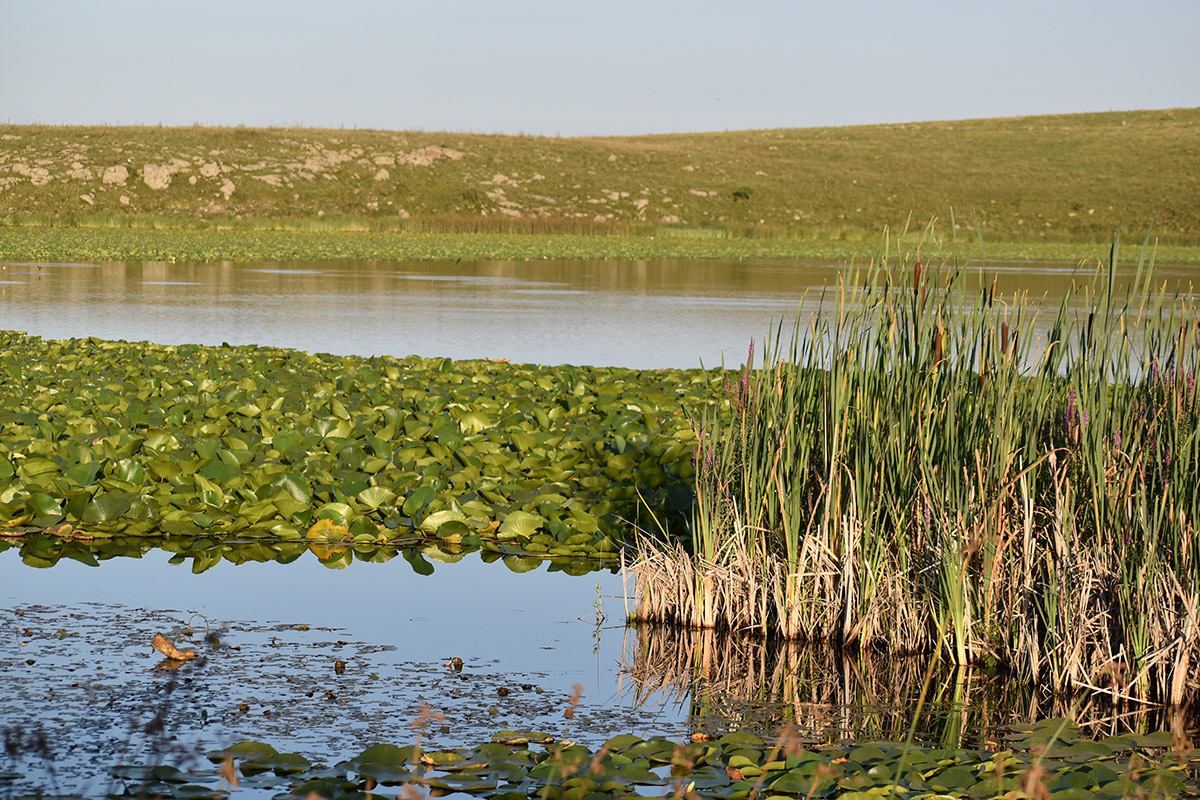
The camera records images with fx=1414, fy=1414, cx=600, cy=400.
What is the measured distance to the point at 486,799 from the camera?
372 centimetres

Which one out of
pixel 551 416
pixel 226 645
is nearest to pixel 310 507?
pixel 226 645

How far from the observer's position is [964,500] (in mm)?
5398

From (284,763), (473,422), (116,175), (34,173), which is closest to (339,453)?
(473,422)

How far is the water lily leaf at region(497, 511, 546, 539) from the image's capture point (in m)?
7.04

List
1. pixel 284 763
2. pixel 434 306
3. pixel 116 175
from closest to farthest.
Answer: pixel 284 763, pixel 434 306, pixel 116 175

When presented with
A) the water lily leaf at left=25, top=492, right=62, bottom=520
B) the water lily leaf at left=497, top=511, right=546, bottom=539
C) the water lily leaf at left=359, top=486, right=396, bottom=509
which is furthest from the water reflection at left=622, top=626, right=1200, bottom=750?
the water lily leaf at left=25, top=492, right=62, bottom=520

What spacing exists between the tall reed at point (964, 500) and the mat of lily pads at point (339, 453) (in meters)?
0.74

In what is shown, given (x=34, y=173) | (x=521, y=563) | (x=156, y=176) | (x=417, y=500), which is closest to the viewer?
(x=521, y=563)

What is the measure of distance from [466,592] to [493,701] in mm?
1552

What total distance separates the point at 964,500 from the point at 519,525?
96.9 inches

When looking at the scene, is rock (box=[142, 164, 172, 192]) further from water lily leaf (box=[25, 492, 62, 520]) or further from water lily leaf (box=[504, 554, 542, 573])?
water lily leaf (box=[504, 554, 542, 573])

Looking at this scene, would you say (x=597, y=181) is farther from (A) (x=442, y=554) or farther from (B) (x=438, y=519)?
(A) (x=442, y=554)

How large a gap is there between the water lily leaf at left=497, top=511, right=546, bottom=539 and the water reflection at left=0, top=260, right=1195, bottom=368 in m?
2.34

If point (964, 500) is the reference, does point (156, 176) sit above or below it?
above
